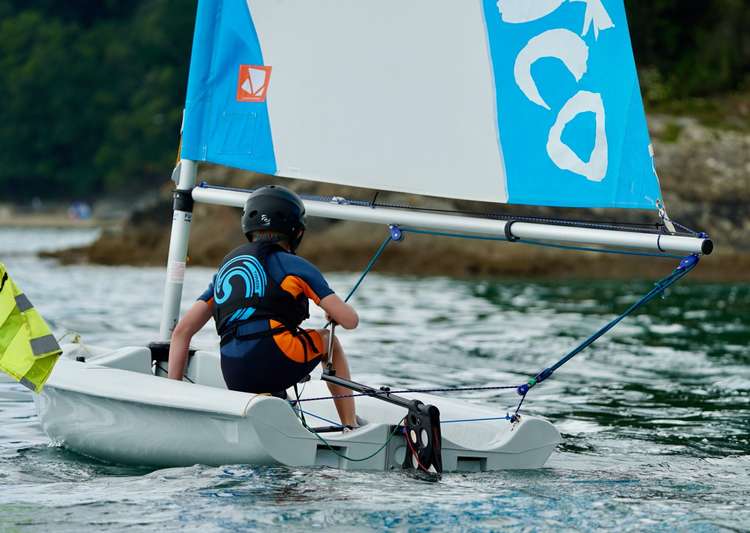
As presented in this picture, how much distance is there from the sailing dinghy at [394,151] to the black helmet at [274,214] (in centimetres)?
38

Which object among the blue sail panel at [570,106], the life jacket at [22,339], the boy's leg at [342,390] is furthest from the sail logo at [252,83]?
the life jacket at [22,339]

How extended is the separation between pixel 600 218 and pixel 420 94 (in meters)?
16.6

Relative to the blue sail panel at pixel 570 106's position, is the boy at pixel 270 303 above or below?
below

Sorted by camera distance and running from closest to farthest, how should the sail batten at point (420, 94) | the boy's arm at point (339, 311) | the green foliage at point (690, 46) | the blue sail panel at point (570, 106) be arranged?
the boy's arm at point (339, 311)
the blue sail panel at point (570, 106)
the sail batten at point (420, 94)
the green foliage at point (690, 46)

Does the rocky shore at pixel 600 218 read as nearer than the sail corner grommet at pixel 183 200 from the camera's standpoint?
No

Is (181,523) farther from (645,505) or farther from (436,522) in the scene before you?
(645,505)

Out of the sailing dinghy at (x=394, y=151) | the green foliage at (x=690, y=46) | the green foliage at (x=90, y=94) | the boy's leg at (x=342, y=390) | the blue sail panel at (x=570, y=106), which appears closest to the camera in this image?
the sailing dinghy at (x=394, y=151)

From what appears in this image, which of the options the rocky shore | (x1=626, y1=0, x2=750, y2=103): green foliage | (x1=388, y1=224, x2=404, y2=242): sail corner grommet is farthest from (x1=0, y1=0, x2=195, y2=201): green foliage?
(x1=388, y1=224, x2=404, y2=242): sail corner grommet

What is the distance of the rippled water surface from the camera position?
4.68 m

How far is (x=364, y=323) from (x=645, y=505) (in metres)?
9.03

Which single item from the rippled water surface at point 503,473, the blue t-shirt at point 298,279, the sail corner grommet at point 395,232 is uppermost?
the sail corner grommet at point 395,232

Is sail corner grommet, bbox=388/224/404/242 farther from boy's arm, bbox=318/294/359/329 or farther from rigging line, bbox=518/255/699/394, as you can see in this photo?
rigging line, bbox=518/255/699/394

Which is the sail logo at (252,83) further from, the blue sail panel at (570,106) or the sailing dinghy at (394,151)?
the blue sail panel at (570,106)

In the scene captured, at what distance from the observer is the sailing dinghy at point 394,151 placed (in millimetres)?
5477
